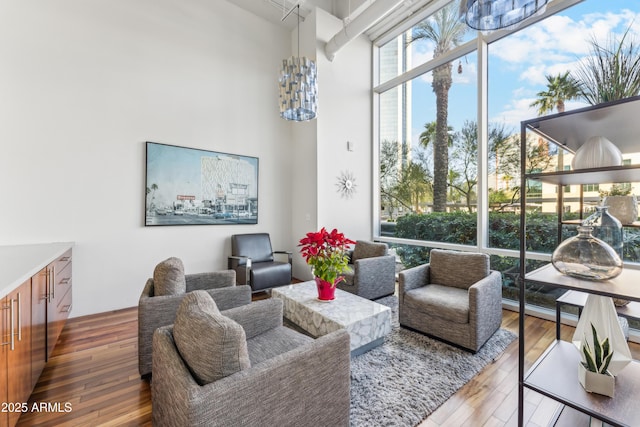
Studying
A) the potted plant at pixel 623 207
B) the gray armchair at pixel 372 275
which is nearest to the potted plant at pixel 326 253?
the gray armchair at pixel 372 275

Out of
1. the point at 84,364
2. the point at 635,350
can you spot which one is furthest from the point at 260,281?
the point at 635,350

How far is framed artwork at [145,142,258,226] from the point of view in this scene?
11.9 feet

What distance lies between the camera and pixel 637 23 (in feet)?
8.23

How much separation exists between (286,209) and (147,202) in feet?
7.11

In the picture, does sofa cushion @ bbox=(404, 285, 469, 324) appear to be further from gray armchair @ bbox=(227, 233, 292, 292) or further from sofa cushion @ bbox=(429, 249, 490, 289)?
gray armchair @ bbox=(227, 233, 292, 292)

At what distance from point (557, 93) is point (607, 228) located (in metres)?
2.51

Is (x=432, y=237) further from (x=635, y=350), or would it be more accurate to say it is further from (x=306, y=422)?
(x=306, y=422)

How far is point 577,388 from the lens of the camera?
1.20 metres

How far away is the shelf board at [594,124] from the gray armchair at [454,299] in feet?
4.52

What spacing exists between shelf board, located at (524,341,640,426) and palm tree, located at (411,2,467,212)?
2.87m

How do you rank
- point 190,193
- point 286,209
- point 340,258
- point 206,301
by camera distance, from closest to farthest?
1. point 206,301
2. point 340,258
3. point 190,193
4. point 286,209

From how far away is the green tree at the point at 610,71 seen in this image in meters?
2.53

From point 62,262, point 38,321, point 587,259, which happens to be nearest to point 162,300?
point 38,321

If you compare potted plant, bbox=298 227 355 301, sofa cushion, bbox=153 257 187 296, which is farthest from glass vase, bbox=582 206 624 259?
sofa cushion, bbox=153 257 187 296
